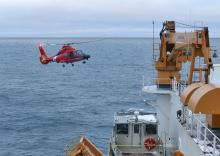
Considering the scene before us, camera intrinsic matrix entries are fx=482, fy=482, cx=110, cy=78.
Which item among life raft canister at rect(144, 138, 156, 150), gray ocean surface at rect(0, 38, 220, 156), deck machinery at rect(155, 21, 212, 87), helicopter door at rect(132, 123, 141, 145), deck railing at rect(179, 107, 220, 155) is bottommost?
gray ocean surface at rect(0, 38, 220, 156)

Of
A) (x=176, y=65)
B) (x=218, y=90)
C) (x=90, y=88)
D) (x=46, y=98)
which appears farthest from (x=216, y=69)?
(x=90, y=88)

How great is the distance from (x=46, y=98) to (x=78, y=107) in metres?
10.3

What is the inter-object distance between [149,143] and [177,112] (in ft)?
12.4

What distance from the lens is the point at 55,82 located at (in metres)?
99.2

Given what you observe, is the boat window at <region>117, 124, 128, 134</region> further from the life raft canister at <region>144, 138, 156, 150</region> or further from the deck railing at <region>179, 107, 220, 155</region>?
the deck railing at <region>179, 107, 220, 155</region>

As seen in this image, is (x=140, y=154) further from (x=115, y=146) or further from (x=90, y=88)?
(x=90, y=88)

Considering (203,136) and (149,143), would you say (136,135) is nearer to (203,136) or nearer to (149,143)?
(149,143)

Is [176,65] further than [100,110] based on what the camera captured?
No

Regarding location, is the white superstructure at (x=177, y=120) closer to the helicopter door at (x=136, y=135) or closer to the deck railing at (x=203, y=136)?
the deck railing at (x=203, y=136)

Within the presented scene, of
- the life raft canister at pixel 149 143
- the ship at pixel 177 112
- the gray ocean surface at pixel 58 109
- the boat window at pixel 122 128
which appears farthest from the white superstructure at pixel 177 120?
the gray ocean surface at pixel 58 109

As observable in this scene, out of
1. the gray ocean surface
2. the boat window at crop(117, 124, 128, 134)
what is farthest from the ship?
the gray ocean surface

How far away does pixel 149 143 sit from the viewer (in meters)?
27.0

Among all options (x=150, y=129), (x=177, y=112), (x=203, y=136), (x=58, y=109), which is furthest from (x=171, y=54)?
(x=58, y=109)

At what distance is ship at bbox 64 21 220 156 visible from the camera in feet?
55.5
